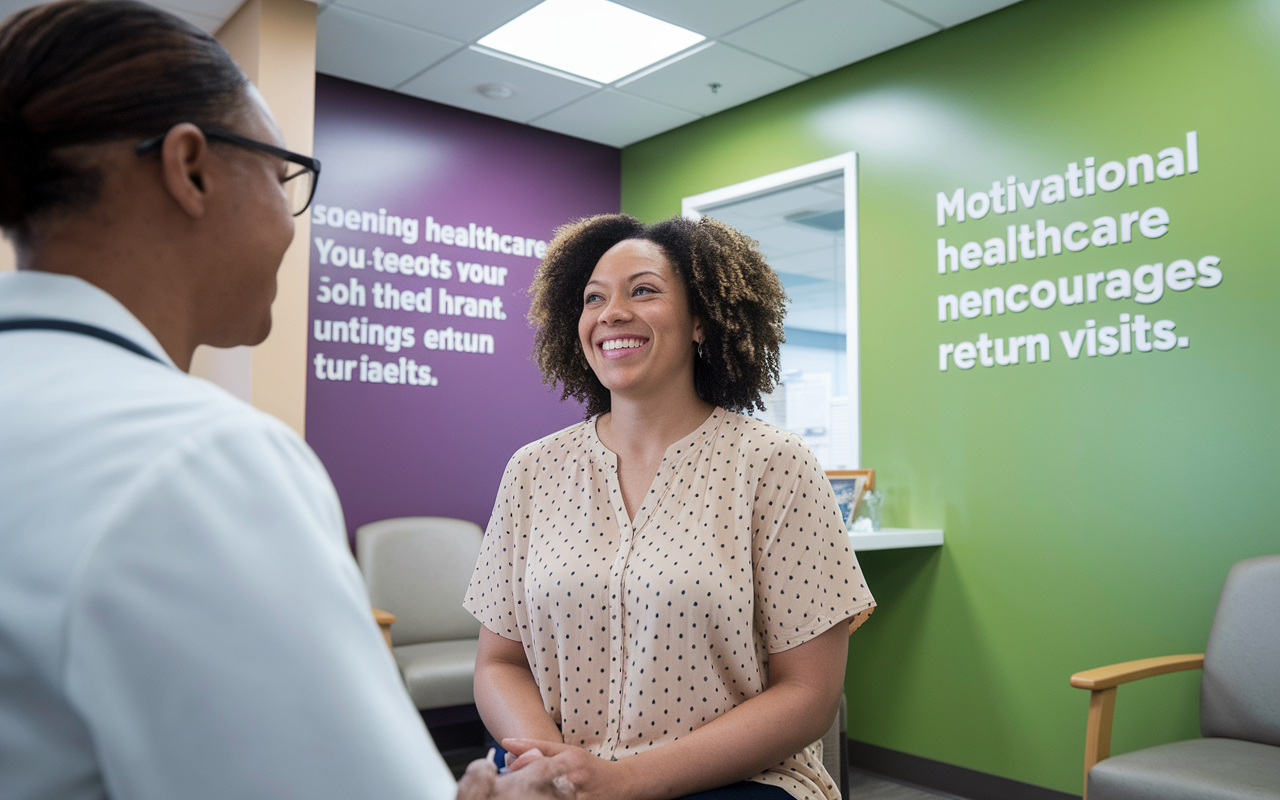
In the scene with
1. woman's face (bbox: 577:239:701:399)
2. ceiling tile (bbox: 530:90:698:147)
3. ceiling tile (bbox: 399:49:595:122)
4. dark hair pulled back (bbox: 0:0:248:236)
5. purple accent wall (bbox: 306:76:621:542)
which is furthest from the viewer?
ceiling tile (bbox: 530:90:698:147)

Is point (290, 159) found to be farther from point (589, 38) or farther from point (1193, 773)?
point (589, 38)

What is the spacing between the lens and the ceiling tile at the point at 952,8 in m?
3.67

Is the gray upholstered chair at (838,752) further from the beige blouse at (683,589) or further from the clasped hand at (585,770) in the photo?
the clasped hand at (585,770)

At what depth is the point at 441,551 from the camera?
444 cm

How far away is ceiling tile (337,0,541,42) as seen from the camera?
3713mm

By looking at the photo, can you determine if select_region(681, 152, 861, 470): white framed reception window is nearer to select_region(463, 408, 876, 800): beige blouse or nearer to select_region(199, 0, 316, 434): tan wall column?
select_region(199, 0, 316, 434): tan wall column

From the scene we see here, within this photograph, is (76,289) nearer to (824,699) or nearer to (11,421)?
(11,421)

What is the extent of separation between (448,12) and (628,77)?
98 cm

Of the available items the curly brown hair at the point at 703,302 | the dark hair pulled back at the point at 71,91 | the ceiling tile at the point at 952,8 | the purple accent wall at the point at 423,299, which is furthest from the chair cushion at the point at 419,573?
the dark hair pulled back at the point at 71,91

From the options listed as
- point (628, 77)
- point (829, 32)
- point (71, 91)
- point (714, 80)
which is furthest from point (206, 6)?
point (71, 91)

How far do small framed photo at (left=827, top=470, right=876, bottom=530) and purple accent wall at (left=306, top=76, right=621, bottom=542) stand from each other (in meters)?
1.72

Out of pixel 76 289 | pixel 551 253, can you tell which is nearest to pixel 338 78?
pixel 551 253

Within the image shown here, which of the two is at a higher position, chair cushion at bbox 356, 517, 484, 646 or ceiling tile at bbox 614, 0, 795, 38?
ceiling tile at bbox 614, 0, 795, 38

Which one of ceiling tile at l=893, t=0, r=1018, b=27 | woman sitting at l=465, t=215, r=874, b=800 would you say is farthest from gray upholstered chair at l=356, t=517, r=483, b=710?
ceiling tile at l=893, t=0, r=1018, b=27
